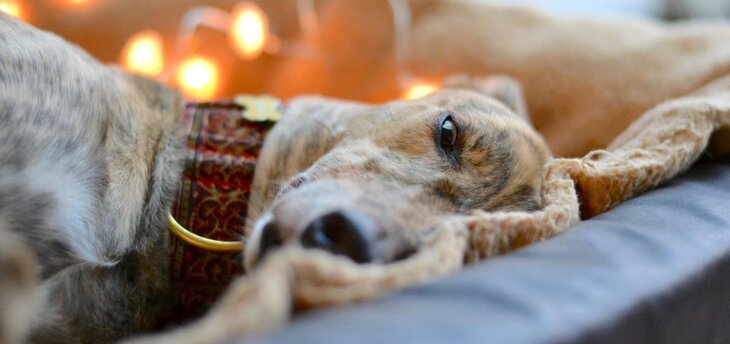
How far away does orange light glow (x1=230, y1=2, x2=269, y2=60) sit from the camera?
2840mm

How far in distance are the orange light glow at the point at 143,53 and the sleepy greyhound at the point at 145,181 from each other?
92 centimetres

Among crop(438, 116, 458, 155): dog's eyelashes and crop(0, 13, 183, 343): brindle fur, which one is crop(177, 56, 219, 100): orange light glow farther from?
crop(438, 116, 458, 155): dog's eyelashes

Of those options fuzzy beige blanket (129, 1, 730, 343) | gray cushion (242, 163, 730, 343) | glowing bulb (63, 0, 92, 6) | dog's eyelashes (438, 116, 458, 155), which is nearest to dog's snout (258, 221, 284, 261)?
fuzzy beige blanket (129, 1, 730, 343)

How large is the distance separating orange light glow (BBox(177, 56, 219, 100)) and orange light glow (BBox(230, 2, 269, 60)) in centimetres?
14

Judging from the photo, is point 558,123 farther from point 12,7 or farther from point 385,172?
point 12,7

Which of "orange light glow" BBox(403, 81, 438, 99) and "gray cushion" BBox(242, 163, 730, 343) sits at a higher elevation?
"orange light glow" BBox(403, 81, 438, 99)

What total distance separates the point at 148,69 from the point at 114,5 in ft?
0.85

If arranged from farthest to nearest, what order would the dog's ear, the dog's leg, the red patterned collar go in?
the dog's ear, the red patterned collar, the dog's leg

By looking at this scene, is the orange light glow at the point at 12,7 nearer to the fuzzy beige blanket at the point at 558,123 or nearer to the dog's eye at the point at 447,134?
the fuzzy beige blanket at the point at 558,123

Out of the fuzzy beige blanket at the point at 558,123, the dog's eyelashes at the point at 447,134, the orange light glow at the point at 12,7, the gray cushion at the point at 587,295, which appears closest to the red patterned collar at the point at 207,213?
the dog's eyelashes at the point at 447,134

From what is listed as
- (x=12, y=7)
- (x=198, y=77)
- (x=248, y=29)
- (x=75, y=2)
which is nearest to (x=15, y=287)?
(x=12, y=7)

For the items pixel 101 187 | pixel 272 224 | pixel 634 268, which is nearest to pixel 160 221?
pixel 101 187

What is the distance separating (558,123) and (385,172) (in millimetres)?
1148

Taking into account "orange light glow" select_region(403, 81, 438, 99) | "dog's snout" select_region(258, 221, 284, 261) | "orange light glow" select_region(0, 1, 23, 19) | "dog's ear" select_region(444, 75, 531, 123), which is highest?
"orange light glow" select_region(0, 1, 23, 19)
